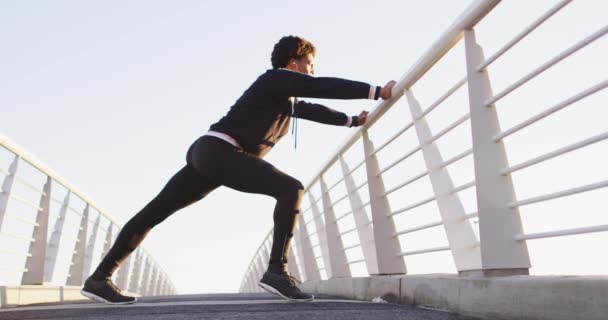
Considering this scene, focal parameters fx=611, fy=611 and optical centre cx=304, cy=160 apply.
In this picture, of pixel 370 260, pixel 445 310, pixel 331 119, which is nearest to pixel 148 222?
pixel 331 119

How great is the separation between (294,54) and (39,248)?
2.62 metres

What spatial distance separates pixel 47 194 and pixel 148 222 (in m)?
1.86

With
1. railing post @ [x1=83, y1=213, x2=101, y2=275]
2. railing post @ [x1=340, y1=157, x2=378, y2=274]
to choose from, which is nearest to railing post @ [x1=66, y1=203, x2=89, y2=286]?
railing post @ [x1=83, y1=213, x2=101, y2=275]

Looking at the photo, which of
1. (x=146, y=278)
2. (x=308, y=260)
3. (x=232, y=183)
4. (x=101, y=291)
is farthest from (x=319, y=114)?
(x=146, y=278)

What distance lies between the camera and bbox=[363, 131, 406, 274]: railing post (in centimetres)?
365

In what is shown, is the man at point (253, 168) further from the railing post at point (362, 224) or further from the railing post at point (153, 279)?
the railing post at point (153, 279)

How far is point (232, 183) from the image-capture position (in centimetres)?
311

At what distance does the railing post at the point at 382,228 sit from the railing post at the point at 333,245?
4.16 ft

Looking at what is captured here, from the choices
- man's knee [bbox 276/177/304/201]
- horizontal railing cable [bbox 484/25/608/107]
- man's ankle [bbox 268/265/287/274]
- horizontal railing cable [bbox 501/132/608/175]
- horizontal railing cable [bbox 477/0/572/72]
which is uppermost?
horizontal railing cable [bbox 477/0/572/72]

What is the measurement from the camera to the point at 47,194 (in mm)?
4816

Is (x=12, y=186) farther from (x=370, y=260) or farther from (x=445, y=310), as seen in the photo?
(x=445, y=310)

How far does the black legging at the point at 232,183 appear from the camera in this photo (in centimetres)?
307

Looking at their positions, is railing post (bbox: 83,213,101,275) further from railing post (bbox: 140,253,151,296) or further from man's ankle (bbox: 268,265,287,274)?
railing post (bbox: 140,253,151,296)

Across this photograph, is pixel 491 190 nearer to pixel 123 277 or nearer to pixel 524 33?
pixel 524 33
